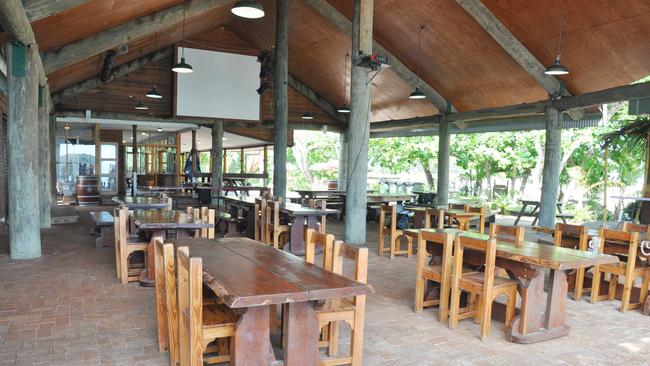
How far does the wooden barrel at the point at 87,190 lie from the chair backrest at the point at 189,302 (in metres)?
12.9

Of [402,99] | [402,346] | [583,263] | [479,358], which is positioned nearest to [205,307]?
[402,346]

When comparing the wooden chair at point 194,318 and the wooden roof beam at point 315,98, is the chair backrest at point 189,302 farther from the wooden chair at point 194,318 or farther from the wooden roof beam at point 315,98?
the wooden roof beam at point 315,98

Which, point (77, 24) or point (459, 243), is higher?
point (77, 24)

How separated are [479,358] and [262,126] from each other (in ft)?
42.4

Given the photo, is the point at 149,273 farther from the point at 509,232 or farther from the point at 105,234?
the point at 509,232

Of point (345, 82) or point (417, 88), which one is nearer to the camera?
point (417, 88)

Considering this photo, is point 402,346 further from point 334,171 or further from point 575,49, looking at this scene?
point 334,171

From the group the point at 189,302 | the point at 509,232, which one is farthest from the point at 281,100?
the point at 189,302

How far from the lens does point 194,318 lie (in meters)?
2.43

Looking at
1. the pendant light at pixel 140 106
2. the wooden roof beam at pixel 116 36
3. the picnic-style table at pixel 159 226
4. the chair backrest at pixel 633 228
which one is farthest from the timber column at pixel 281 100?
the chair backrest at pixel 633 228

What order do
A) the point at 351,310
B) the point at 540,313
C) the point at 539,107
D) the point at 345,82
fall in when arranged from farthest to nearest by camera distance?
the point at 345,82 < the point at 539,107 < the point at 540,313 < the point at 351,310

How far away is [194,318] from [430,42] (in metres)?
Answer: 9.86

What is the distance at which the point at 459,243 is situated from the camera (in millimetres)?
3791

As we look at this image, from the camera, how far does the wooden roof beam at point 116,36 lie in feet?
25.0
